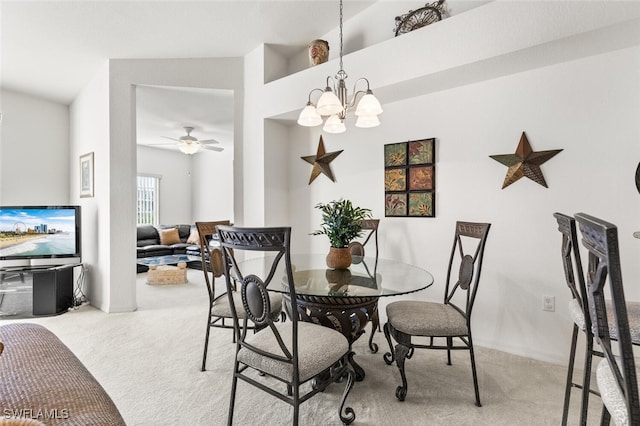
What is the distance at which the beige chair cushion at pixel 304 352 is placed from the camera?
1.41 meters

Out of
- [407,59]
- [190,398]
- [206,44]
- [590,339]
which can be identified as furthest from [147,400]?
[206,44]

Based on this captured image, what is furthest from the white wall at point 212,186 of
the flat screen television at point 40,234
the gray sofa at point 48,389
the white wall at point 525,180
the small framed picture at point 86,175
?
the gray sofa at point 48,389

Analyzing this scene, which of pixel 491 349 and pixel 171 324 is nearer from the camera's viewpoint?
pixel 491 349

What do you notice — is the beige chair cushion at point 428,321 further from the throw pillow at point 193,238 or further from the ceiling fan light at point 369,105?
the throw pillow at point 193,238

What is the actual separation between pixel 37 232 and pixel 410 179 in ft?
13.3

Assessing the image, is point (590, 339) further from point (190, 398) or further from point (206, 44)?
point (206, 44)

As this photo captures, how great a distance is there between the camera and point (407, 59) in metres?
2.54

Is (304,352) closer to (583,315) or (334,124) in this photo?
(583,315)

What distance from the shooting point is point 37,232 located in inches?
140

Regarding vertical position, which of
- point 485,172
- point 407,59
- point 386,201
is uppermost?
point 407,59

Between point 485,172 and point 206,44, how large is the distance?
300cm

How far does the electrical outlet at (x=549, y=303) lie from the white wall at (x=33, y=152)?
5502 millimetres

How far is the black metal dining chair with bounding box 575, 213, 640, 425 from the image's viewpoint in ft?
2.73

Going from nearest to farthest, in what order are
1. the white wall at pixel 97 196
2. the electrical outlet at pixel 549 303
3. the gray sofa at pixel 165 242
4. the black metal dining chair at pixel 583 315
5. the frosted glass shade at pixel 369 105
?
the black metal dining chair at pixel 583 315 → the frosted glass shade at pixel 369 105 → the electrical outlet at pixel 549 303 → the white wall at pixel 97 196 → the gray sofa at pixel 165 242
